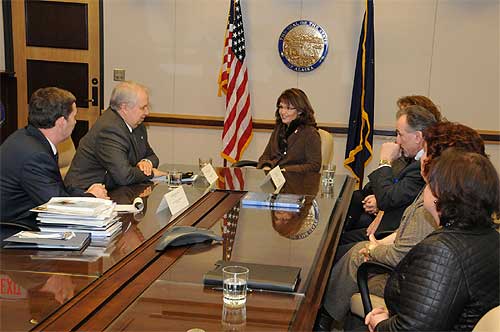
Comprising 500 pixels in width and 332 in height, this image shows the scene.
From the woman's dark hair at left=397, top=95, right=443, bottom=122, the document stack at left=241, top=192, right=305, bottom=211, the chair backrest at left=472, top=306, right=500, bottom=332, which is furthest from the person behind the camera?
the woman's dark hair at left=397, top=95, right=443, bottom=122

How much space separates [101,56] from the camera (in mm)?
6422

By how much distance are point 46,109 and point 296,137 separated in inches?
84.6

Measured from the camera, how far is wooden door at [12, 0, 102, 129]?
21.0 ft

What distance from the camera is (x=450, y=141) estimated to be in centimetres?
252

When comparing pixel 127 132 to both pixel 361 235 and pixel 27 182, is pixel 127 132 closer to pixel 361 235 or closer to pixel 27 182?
pixel 27 182

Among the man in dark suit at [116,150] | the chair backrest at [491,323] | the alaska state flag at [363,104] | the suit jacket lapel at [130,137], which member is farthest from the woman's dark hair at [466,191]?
the alaska state flag at [363,104]

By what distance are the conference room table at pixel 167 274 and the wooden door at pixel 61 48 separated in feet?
12.2

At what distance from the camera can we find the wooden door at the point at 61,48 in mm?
6387

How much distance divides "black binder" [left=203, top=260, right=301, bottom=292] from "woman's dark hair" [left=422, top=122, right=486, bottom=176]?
893 mm

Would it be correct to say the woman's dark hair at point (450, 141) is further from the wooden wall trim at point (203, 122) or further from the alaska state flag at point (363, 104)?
the wooden wall trim at point (203, 122)

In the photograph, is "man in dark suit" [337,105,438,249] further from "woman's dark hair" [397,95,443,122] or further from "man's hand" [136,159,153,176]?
"man's hand" [136,159,153,176]

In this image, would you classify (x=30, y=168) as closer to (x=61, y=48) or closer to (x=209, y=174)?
(x=209, y=174)

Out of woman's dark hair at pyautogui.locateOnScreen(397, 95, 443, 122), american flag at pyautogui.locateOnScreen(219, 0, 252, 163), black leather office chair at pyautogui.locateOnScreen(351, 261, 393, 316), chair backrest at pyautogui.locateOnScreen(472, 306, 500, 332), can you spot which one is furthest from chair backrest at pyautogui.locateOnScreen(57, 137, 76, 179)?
chair backrest at pyautogui.locateOnScreen(472, 306, 500, 332)

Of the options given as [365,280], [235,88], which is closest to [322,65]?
[235,88]
